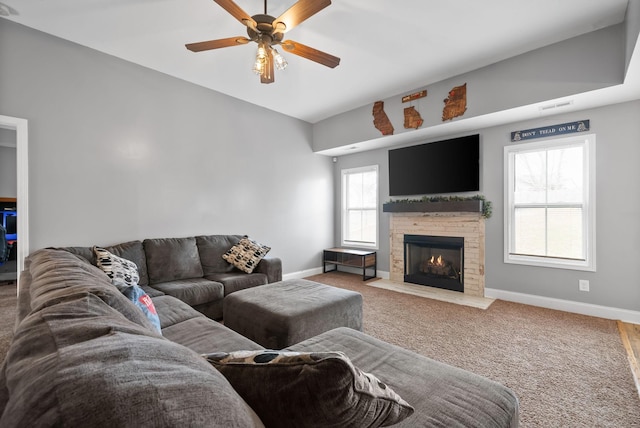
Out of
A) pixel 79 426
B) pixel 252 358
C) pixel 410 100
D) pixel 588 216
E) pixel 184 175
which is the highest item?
pixel 410 100

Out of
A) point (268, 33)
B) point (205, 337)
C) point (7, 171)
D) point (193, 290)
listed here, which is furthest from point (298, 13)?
point (7, 171)

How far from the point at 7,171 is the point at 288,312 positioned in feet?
23.2

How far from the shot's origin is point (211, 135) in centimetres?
410

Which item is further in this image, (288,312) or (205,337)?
(288,312)

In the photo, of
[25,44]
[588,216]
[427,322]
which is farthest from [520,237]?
[25,44]

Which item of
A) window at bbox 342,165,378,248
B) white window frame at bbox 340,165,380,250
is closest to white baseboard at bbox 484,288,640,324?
white window frame at bbox 340,165,380,250

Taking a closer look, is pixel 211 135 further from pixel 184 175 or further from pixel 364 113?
pixel 364 113

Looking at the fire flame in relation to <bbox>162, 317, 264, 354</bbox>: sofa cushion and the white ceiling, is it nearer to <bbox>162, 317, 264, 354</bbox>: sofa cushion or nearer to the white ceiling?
the white ceiling

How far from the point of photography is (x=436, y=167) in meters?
4.51

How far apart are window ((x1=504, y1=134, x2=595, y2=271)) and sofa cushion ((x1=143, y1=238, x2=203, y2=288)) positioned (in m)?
4.16

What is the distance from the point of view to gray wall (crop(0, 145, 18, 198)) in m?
5.55

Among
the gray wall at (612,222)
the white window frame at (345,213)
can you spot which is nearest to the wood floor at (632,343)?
the gray wall at (612,222)

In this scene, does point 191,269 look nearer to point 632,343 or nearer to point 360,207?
point 360,207

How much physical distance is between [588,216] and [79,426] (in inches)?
180
